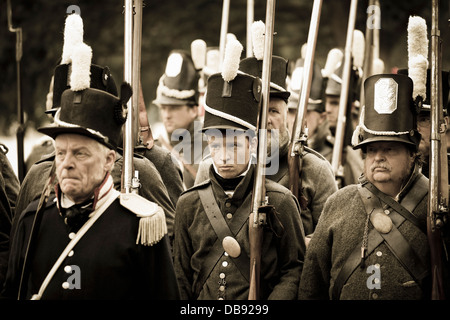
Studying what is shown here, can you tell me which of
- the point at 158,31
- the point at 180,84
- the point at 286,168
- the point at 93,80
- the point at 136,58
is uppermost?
the point at 158,31

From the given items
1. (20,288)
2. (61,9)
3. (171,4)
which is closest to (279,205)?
(20,288)

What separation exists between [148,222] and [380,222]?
4.60 ft

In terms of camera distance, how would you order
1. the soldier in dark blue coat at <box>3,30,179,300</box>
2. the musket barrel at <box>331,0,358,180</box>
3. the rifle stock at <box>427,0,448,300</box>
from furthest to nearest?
the musket barrel at <box>331,0,358,180</box>, the rifle stock at <box>427,0,448,300</box>, the soldier in dark blue coat at <box>3,30,179,300</box>

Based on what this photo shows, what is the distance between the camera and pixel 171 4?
1398cm

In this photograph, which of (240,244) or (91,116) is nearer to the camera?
(91,116)

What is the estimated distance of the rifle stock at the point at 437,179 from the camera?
515 cm

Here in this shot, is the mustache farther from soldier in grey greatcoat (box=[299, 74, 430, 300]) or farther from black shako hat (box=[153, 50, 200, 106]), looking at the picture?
black shako hat (box=[153, 50, 200, 106])

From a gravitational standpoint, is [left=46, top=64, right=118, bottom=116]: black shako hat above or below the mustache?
above

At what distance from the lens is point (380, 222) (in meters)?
5.38

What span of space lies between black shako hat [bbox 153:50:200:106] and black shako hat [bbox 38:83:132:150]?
416cm

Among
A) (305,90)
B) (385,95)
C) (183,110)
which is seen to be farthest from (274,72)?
(183,110)

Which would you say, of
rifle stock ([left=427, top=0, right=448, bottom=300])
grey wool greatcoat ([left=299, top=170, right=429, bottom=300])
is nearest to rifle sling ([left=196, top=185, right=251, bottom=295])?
grey wool greatcoat ([left=299, top=170, right=429, bottom=300])

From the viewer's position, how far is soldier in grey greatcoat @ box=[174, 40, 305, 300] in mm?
5531

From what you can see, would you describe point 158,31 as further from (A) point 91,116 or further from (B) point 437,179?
(A) point 91,116
